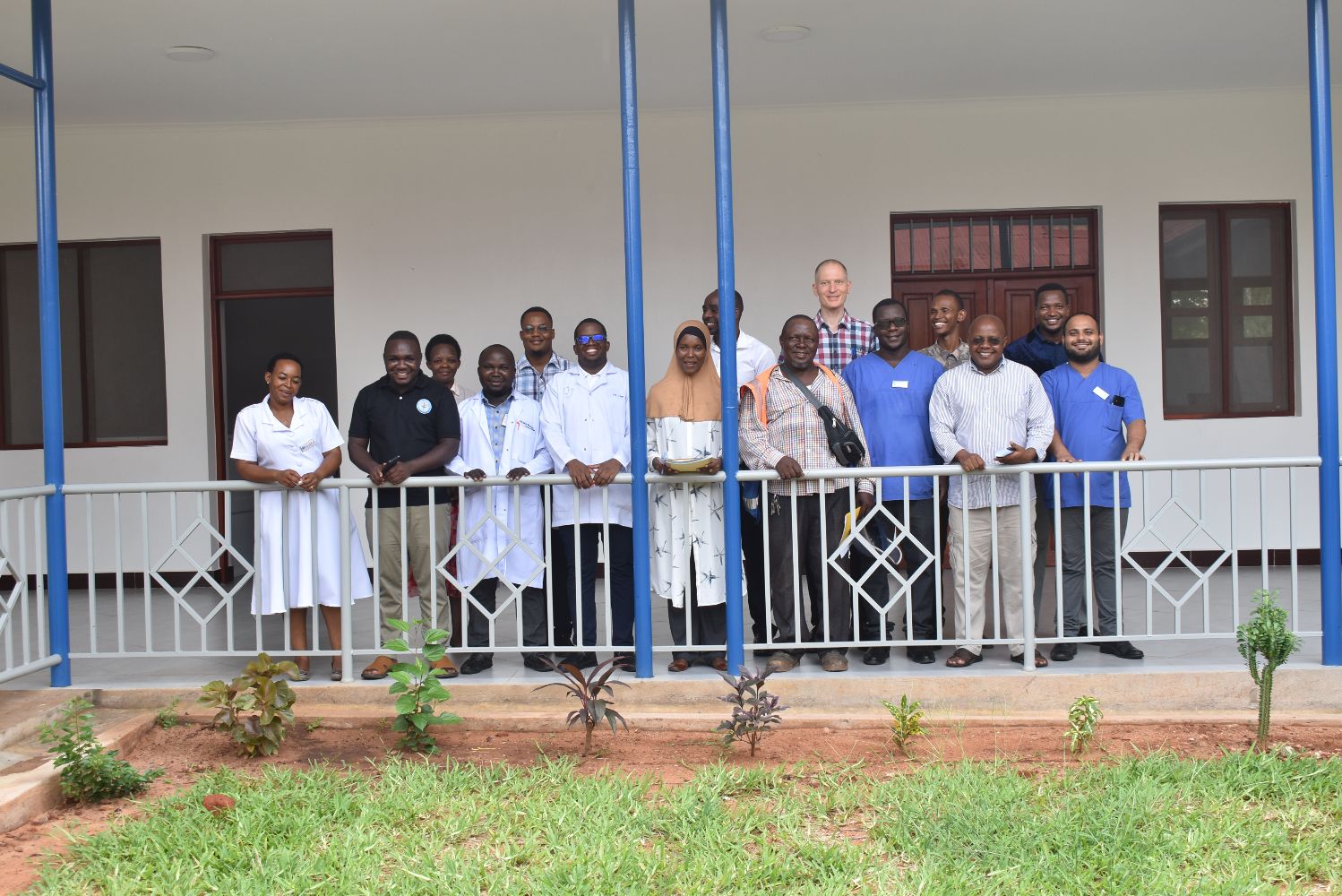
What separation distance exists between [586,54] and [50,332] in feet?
10.9

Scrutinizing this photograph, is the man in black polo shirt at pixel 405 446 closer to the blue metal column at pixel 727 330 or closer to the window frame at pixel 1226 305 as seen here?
the blue metal column at pixel 727 330

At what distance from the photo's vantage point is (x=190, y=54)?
6.70 metres

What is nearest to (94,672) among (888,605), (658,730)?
(658,730)

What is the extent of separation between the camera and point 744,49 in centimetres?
695

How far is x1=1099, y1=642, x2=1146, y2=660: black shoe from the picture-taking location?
5.57 m

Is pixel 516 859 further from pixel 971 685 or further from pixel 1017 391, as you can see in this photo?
pixel 1017 391

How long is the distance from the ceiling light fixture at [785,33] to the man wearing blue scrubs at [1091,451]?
227 centimetres

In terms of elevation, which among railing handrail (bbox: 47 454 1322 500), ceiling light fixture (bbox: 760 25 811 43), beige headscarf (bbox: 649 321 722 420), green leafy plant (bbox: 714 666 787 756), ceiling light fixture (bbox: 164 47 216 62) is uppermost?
ceiling light fixture (bbox: 760 25 811 43)

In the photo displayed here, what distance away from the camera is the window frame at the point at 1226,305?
8.33 metres

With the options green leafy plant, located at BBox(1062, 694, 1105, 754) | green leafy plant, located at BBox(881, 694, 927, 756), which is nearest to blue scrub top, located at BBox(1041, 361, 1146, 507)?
green leafy plant, located at BBox(1062, 694, 1105, 754)

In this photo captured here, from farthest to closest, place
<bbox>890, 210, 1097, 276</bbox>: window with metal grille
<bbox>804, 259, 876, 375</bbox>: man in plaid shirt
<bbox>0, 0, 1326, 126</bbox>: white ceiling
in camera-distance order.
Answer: <bbox>890, 210, 1097, 276</bbox>: window with metal grille, <bbox>0, 0, 1326, 126</bbox>: white ceiling, <bbox>804, 259, 876, 375</bbox>: man in plaid shirt

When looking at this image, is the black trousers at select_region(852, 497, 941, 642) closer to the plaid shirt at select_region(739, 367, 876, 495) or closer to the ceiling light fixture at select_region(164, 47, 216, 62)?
the plaid shirt at select_region(739, 367, 876, 495)

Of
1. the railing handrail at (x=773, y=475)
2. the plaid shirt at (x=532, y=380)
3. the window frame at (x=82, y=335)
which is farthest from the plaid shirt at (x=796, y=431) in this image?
the window frame at (x=82, y=335)

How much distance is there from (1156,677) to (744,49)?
4.15 metres
